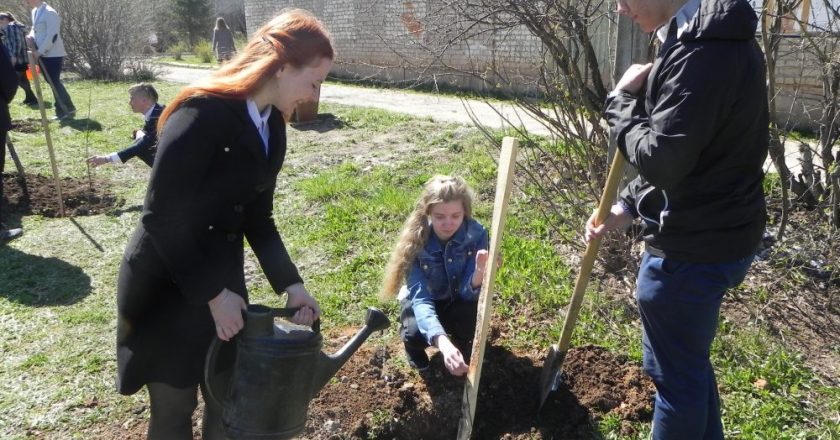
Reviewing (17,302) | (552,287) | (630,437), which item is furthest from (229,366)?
(17,302)

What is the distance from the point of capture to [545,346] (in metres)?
3.45

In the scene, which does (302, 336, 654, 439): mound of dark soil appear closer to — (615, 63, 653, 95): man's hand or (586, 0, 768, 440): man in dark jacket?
(586, 0, 768, 440): man in dark jacket

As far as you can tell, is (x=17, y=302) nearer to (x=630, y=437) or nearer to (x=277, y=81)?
(x=277, y=81)

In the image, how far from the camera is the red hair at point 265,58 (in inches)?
76.3

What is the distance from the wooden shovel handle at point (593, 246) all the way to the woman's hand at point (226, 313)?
4.44ft

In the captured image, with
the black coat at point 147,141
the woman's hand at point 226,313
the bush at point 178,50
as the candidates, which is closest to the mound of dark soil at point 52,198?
the black coat at point 147,141

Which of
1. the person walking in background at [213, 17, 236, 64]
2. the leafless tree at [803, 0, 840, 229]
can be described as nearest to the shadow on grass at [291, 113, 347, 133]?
the leafless tree at [803, 0, 840, 229]

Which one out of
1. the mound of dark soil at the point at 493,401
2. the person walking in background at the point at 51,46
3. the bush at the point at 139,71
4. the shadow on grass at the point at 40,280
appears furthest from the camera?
the bush at the point at 139,71

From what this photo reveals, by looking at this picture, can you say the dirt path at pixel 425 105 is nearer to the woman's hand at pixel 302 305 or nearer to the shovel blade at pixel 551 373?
the shovel blade at pixel 551 373

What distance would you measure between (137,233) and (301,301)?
1.89ft

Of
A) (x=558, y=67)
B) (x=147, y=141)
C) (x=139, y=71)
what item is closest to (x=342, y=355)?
(x=558, y=67)

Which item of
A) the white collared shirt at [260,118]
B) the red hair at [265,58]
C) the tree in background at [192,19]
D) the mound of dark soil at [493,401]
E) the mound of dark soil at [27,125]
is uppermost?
the tree in background at [192,19]

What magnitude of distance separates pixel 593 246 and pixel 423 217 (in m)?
0.88

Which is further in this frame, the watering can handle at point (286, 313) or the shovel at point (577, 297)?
the shovel at point (577, 297)
